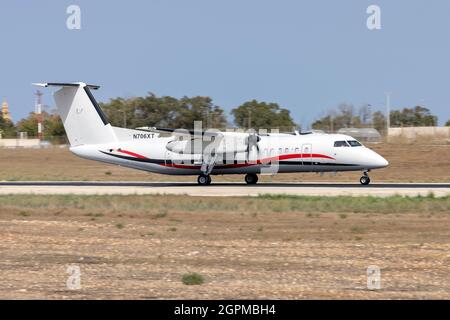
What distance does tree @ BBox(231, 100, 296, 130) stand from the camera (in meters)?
93.1

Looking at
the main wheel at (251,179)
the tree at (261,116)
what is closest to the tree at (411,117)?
the tree at (261,116)

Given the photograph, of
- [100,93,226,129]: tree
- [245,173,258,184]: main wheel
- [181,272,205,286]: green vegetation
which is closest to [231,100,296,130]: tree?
[100,93,226,129]: tree

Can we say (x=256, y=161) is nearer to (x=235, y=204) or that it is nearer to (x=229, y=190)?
(x=229, y=190)

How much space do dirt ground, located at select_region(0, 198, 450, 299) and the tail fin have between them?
13770 mm

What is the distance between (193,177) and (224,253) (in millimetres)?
31080

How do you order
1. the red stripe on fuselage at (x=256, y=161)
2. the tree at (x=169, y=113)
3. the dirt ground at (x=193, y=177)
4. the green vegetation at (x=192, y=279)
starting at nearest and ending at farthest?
1. the green vegetation at (x=192, y=279)
2. the red stripe on fuselage at (x=256, y=161)
3. the dirt ground at (x=193, y=177)
4. the tree at (x=169, y=113)

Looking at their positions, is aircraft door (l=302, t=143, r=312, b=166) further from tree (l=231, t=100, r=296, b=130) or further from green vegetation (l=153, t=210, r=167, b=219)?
tree (l=231, t=100, r=296, b=130)

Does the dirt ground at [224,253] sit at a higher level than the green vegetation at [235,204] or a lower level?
lower

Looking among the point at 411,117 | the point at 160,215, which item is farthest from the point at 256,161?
the point at 411,117

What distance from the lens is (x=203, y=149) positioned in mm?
37719

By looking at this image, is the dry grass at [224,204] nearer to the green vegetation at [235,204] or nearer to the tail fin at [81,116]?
the green vegetation at [235,204]

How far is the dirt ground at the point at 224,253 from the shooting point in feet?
42.0

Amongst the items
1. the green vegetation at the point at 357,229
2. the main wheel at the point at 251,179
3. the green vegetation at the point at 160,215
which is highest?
the main wheel at the point at 251,179
